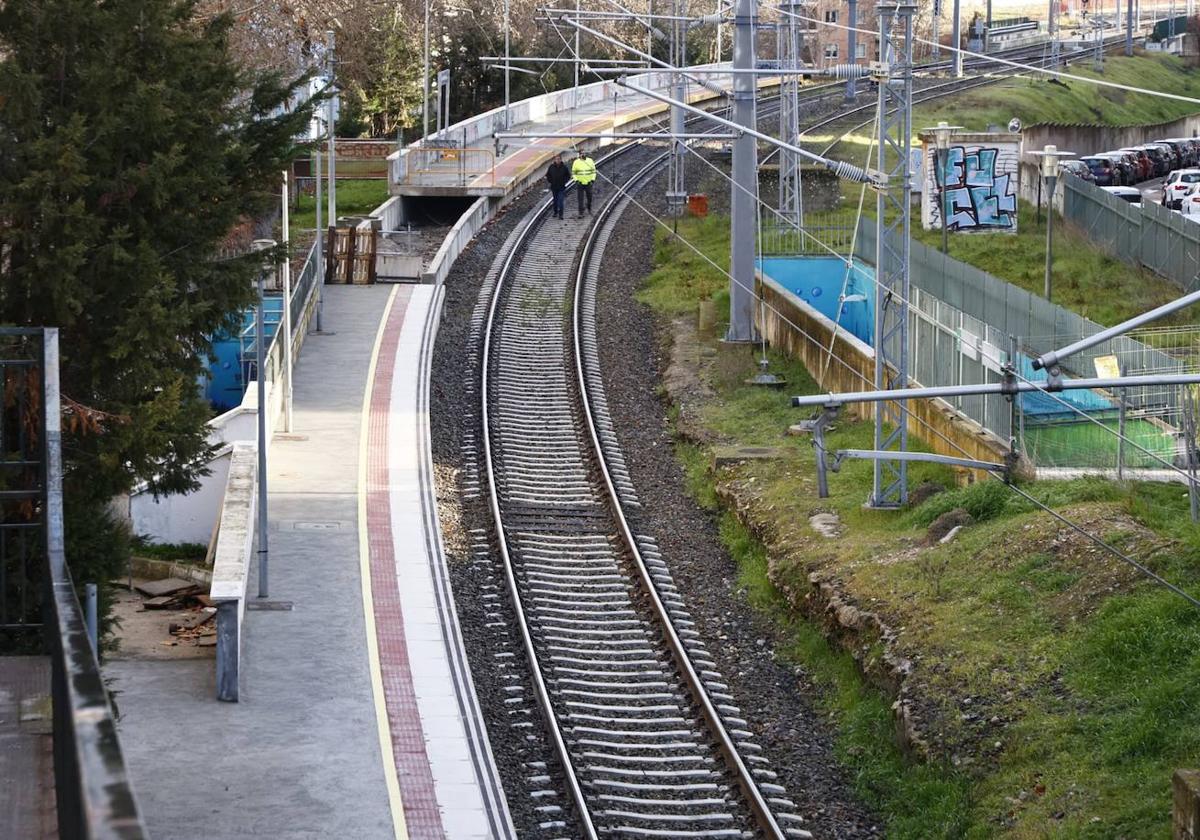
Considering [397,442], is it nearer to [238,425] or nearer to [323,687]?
[238,425]

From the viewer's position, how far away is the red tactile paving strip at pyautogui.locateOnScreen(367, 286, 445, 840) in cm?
1381

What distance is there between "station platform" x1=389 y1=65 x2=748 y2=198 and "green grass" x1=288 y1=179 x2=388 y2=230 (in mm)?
1745

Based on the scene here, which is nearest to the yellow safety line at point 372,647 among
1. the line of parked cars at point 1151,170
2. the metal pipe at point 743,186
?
the metal pipe at point 743,186

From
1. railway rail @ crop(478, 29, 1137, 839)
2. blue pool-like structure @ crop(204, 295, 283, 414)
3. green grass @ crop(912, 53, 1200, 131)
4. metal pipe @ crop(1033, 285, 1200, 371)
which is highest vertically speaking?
green grass @ crop(912, 53, 1200, 131)

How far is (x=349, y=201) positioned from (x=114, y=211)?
34.8 metres

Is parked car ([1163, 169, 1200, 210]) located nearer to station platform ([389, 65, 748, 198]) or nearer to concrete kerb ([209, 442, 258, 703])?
station platform ([389, 65, 748, 198])

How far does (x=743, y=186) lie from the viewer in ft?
99.2

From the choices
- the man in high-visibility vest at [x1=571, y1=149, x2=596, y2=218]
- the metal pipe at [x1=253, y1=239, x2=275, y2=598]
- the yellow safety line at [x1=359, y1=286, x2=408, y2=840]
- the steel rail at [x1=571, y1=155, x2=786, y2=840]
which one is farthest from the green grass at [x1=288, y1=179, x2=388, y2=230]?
the metal pipe at [x1=253, y1=239, x2=275, y2=598]

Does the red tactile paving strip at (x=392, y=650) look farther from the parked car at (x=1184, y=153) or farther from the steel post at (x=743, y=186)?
the parked car at (x=1184, y=153)

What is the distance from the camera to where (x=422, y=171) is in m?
48.6

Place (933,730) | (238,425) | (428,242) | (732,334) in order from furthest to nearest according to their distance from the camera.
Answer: (428,242) < (732,334) < (238,425) < (933,730)

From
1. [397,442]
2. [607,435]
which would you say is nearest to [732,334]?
[607,435]

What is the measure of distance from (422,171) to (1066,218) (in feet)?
57.7

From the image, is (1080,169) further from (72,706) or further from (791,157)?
(72,706)
